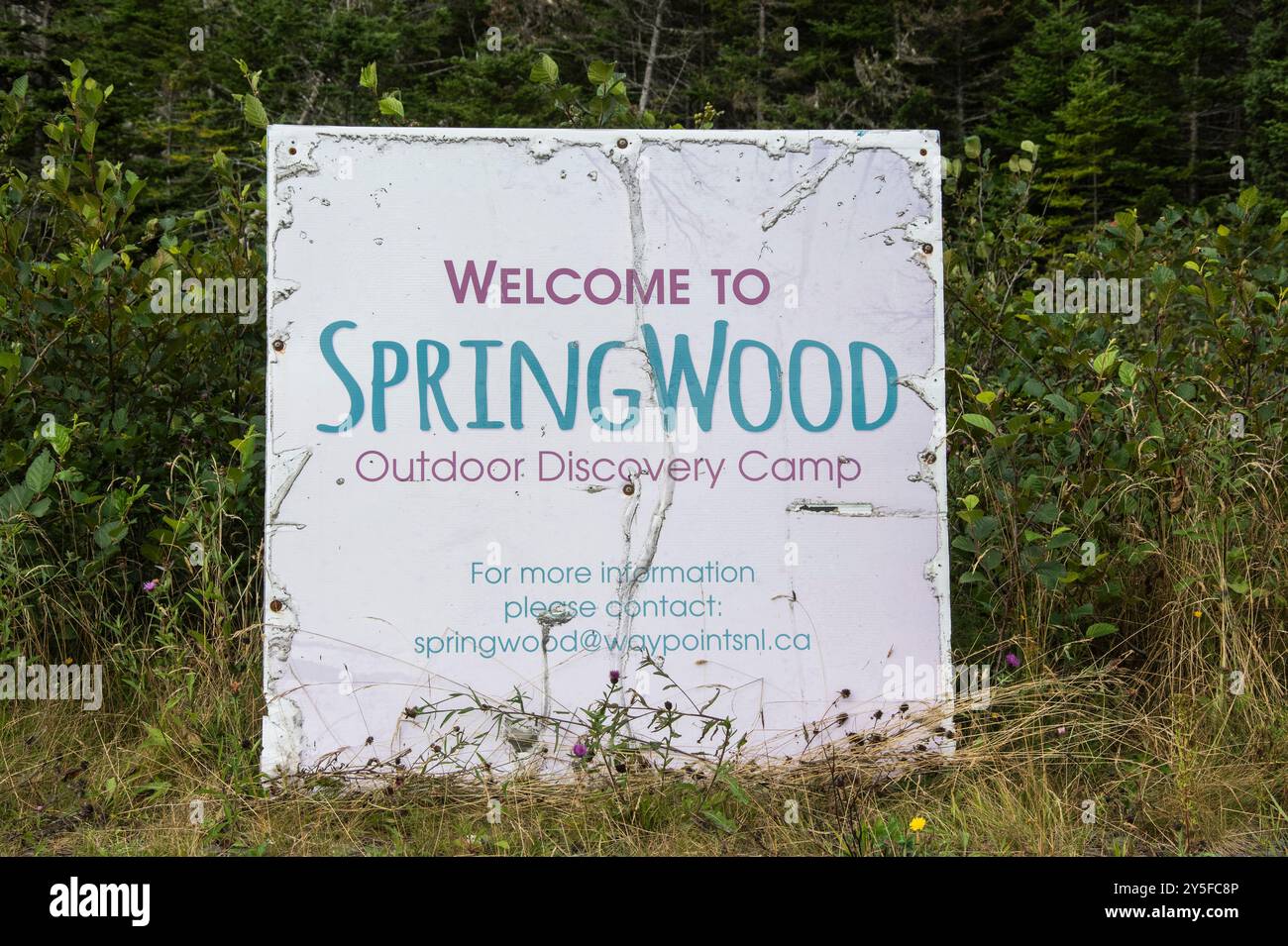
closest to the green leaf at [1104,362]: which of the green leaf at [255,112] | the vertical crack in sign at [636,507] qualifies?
the vertical crack in sign at [636,507]

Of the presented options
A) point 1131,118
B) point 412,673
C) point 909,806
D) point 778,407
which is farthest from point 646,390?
point 1131,118

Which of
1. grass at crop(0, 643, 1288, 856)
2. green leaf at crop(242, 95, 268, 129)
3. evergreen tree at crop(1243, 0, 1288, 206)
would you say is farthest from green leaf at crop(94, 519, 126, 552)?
evergreen tree at crop(1243, 0, 1288, 206)

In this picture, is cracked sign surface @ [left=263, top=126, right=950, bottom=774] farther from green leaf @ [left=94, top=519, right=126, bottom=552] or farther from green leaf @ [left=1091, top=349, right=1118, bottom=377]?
green leaf @ [left=94, top=519, right=126, bottom=552]

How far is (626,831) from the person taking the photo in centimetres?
311

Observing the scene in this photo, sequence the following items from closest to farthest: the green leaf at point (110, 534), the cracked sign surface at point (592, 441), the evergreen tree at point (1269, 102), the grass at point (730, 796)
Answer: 1. the grass at point (730, 796)
2. the cracked sign surface at point (592, 441)
3. the green leaf at point (110, 534)
4. the evergreen tree at point (1269, 102)

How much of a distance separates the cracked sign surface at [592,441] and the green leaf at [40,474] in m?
0.88

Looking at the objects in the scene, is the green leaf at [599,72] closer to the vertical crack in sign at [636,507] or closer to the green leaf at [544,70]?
the green leaf at [544,70]

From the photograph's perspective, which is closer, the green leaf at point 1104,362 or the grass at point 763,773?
the grass at point 763,773

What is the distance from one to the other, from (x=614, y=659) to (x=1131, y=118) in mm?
25961

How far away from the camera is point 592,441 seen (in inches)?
137

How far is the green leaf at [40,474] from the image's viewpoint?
12.0 ft

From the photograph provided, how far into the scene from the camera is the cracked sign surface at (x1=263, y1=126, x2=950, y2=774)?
3.42 meters

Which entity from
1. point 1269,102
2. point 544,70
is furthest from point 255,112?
point 1269,102

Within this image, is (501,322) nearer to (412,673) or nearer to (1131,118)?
(412,673)
